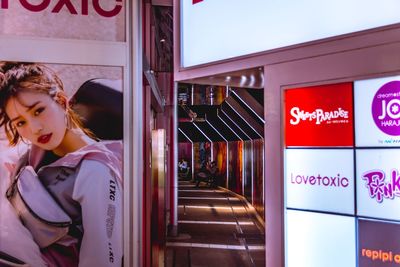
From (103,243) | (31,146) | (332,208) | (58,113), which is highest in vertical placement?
(58,113)

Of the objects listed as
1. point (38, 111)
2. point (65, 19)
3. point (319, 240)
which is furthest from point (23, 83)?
point (319, 240)

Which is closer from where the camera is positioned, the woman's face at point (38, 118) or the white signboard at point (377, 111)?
the white signboard at point (377, 111)

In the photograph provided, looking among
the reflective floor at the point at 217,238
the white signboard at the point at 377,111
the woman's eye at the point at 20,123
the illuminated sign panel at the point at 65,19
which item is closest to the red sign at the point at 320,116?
the white signboard at the point at 377,111

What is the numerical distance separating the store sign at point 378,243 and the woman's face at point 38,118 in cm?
260

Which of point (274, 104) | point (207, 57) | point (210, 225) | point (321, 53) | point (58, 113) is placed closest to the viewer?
point (321, 53)

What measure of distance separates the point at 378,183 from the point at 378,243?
0.36m

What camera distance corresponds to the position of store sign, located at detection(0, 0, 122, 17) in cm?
386

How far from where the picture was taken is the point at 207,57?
3654 mm

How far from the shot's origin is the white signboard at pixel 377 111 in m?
2.61

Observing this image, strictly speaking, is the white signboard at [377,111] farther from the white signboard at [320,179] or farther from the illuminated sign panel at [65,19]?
the illuminated sign panel at [65,19]

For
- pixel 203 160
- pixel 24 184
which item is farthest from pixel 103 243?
pixel 203 160

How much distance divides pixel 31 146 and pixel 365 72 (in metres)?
2.78

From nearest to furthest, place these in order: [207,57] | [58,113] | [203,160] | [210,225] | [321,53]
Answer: [321,53]
[207,57]
[58,113]
[210,225]
[203,160]

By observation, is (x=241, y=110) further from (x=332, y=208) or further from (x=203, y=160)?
(x=203, y=160)
